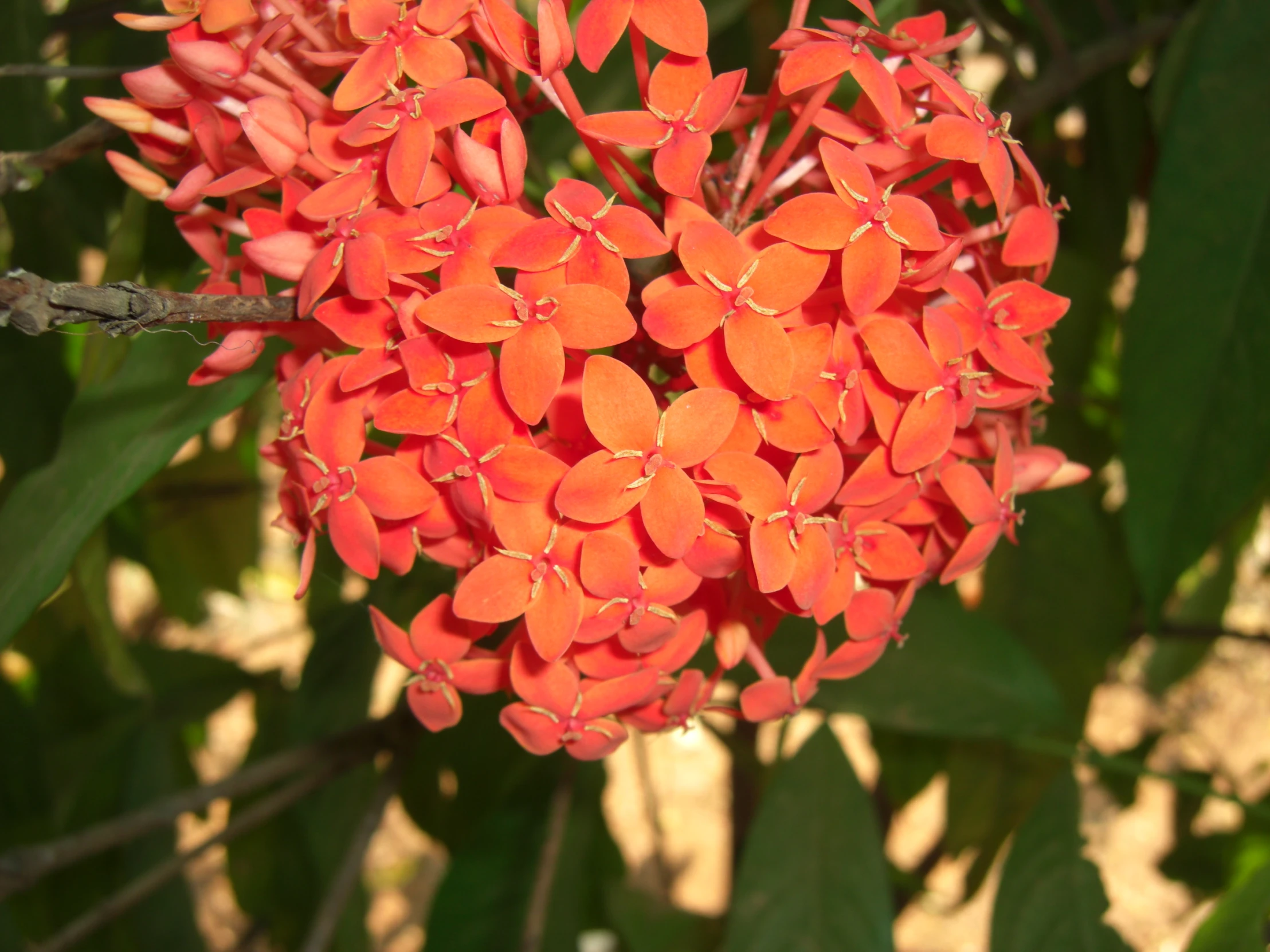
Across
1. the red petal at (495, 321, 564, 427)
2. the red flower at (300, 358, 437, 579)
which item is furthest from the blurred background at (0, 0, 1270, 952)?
the red petal at (495, 321, 564, 427)

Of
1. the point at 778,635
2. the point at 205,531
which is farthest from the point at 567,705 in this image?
the point at 205,531

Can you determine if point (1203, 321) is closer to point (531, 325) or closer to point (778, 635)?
point (778, 635)

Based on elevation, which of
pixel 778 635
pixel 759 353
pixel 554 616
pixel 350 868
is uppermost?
pixel 759 353

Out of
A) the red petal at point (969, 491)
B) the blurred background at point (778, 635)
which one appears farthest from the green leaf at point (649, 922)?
the red petal at point (969, 491)

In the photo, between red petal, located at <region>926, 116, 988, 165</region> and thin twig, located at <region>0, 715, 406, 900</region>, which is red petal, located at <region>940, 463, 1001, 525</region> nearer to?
red petal, located at <region>926, 116, 988, 165</region>

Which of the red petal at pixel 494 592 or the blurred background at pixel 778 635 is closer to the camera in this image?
the red petal at pixel 494 592

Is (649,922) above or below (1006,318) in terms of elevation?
below

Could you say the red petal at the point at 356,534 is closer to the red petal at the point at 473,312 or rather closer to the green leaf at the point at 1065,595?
the red petal at the point at 473,312
